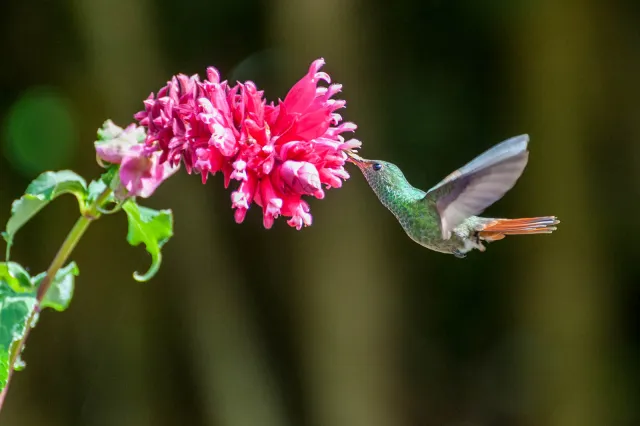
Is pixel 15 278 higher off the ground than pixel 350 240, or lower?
lower

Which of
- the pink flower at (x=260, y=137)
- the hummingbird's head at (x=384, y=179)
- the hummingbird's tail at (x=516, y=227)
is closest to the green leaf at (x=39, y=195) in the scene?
the pink flower at (x=260, y=137)

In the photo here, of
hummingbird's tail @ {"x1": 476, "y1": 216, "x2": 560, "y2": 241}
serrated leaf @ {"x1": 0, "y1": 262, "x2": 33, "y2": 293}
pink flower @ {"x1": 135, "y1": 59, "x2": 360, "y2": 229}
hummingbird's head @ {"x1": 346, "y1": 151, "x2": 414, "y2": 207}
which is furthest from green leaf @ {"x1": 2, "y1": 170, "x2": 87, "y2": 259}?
hummingbird's tail @ {"x1": 476, "y1": 216, "x2": 560, "y2": 241}

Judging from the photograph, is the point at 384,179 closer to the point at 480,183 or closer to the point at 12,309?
the point at 480,183

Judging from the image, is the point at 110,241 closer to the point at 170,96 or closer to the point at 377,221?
the point at 377,221

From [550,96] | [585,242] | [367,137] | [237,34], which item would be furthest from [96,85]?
[585,242]

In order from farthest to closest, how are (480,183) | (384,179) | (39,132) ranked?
1. (39,132)
2. (384,179)
3. (480,183)

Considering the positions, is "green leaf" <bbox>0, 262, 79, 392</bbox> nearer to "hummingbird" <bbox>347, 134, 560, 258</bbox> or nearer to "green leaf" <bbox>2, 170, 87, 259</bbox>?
"green leaf" <bbox>2, 170, 87, 259</bbox>

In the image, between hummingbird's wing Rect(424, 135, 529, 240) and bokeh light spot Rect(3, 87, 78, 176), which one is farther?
bokeh light spot Rect(3, 87, 78, 176)

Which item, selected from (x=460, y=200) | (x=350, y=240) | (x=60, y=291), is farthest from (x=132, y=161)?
(x=350, y=240)
